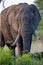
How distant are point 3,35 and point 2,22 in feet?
0.95

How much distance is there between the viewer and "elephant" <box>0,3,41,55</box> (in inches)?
215

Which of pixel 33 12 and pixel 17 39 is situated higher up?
pixel 33 12

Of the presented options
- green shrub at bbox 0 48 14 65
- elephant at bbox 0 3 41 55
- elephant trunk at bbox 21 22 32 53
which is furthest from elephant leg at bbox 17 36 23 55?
green shrub at bbox 0 48 14 65

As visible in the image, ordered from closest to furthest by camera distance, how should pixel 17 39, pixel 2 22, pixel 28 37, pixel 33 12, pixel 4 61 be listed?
pixel 4 61 < pixel 28 37 < pixel 17 39 < pixel 33 12 < pixel 2 22

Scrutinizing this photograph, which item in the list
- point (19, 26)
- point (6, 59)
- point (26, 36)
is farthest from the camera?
point (19, 26)

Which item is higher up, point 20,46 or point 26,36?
point 26,36

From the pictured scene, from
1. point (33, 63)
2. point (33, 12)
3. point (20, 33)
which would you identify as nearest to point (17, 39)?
point (20, 33)

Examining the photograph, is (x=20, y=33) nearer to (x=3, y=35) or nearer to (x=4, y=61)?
(x=3, y=35)

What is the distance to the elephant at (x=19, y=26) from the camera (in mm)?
5457

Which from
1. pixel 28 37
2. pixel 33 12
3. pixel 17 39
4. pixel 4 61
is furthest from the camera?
pixel 33 12

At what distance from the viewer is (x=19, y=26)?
19.4 ft

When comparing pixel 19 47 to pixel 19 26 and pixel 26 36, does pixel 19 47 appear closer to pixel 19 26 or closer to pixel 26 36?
pixel 19 26

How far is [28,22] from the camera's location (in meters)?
5.62

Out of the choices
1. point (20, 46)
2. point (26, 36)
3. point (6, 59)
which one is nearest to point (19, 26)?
point (20, 46)
